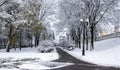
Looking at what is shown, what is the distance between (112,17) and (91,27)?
4.13 meters

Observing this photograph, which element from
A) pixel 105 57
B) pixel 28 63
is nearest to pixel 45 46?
pixel 105 57

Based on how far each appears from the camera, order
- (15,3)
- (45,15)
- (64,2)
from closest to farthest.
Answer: (15,3), (64,2), (45,15)

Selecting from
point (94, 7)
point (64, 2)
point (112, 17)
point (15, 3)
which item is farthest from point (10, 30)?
point (112, 17)

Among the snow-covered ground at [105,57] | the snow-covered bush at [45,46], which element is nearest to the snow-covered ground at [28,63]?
the snow-covered ground at [105,57]

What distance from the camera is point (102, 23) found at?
1829 inches

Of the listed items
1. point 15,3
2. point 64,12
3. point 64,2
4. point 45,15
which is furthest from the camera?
point 45,15

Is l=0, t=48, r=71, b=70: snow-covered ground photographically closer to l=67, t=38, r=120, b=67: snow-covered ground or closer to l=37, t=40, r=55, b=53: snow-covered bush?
l=67, t=38, r=120, b=67: snow-covered ground

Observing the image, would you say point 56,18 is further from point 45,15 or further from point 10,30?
point 10,30

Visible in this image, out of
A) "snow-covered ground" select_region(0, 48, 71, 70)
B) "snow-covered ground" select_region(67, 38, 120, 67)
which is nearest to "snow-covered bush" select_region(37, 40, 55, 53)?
"snow-covered ground" select_region(67, 38, 120, 67)

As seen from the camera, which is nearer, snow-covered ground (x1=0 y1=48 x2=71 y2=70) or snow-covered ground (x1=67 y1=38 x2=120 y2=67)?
snow-covered ground (x1=0 y1=48 x2=71 y2=70)

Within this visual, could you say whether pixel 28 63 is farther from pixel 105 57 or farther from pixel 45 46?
pixel 45 46

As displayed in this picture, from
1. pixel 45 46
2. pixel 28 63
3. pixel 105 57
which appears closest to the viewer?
pixel 28 63

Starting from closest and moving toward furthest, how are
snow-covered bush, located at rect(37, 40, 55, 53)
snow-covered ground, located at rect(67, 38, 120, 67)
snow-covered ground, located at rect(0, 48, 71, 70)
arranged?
snow-covered ground, located at rect(0, 48, 71, 70), snow-covered ground, located at rect(67, 38, 120, 67), snow-covered bush, located at rect(37, 40, 55, 53)

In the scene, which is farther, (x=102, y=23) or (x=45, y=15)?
(x=45, y=15)
